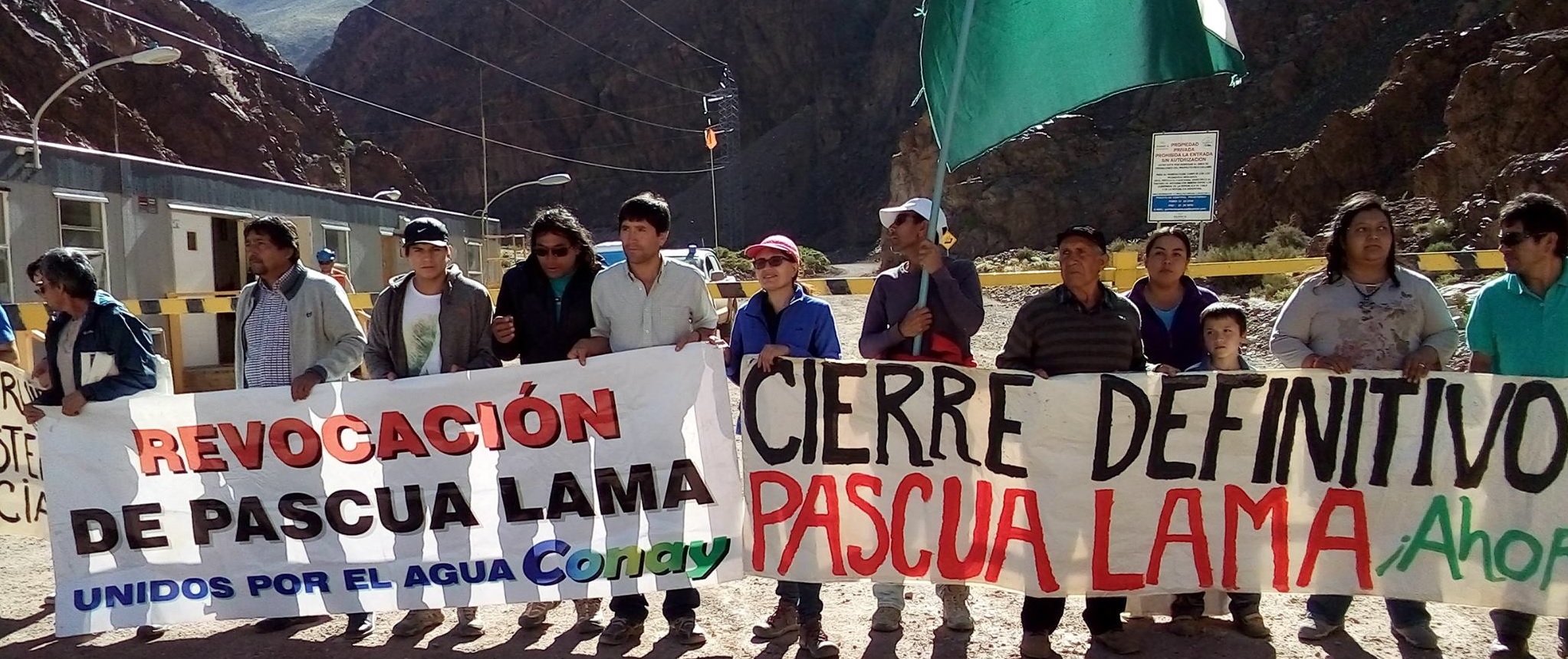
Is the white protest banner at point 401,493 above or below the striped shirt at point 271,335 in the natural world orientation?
below

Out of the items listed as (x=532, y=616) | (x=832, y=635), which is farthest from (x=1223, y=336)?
(x=532, y=616)

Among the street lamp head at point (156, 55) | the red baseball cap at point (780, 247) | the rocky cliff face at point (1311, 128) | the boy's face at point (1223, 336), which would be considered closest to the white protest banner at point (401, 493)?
the red baseball cap at point (780, 247)

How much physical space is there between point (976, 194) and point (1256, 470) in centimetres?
4520

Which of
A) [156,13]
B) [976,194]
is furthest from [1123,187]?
[156,13]

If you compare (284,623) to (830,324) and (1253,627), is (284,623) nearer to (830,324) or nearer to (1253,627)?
(830,324)

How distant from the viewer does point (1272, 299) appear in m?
16.4

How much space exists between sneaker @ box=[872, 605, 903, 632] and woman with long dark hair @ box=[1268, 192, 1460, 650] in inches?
61.5

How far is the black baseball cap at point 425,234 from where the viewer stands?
4086 mm

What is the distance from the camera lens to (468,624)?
4.21 metres

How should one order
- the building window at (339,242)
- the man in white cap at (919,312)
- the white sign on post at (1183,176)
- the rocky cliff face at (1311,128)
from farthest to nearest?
the rocky cliff face at (1311,128), the building window at (339,242), the white sign on post at (1183,176), the man in white cap at (919,312)

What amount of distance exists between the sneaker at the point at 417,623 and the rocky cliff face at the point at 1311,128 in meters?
21.6

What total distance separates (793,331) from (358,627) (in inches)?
85.3

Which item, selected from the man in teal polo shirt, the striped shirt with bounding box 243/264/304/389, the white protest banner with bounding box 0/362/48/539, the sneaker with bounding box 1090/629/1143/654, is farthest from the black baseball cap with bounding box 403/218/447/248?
the man in teal polo shirt

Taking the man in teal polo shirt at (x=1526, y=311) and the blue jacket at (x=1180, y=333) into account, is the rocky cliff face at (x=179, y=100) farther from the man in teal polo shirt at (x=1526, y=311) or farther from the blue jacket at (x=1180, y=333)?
the man in teal polo shirt at (x=1526, y=311)
